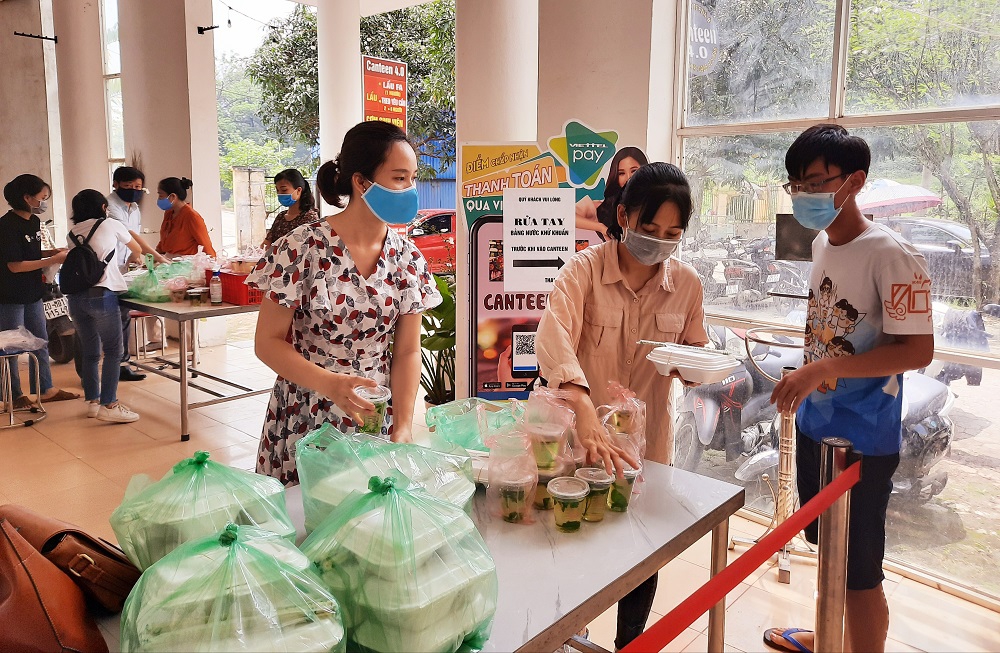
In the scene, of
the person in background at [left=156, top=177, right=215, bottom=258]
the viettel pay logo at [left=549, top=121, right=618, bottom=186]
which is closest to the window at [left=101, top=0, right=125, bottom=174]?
the person in background at [left=156, top=177, right=215, bottom=258]

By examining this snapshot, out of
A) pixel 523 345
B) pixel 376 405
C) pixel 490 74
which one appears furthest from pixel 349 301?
pixel 490 74

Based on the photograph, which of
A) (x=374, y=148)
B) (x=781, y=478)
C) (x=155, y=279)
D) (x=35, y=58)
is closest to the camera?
(x=374, y=148)

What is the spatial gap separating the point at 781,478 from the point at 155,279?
436cm

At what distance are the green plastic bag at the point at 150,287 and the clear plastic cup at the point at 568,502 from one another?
454cm

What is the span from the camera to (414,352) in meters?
2.17

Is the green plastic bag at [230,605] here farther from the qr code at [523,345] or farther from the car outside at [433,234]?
the car outside at [433,234]

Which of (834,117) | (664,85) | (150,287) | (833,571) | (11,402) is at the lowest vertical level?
(11,402)

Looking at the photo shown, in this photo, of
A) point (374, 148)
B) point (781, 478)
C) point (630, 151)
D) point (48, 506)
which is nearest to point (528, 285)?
point (630, 151)

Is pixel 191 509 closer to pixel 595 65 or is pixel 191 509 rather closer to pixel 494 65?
pixel 595 65

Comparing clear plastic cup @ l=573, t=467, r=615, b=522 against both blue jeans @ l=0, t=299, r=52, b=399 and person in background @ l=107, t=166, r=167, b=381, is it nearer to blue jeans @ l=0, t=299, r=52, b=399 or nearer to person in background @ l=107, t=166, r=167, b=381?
person in background @ l=107, t=166, r=167, b=381

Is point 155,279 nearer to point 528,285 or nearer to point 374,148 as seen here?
point 528,285

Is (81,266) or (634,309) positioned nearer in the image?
(634,309)

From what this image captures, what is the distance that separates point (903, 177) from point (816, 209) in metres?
1.35

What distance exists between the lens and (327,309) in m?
1.97
